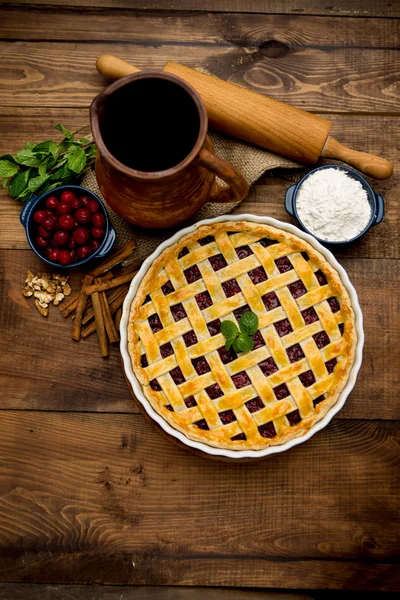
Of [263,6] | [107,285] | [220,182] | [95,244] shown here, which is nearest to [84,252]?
[95,244]

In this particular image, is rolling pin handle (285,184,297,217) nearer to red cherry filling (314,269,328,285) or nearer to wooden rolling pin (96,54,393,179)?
wooden rolling pin (96,54,393,179)

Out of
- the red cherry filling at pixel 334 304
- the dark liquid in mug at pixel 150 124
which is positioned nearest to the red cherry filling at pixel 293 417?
the red cherry filling at pixel 334 304

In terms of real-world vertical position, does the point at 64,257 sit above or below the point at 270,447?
above

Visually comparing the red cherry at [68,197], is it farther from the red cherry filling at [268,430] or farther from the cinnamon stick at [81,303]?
the red cherry filling at [268,430]

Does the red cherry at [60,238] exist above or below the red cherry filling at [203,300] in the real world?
above

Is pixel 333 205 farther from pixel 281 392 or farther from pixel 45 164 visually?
pixel 45 164

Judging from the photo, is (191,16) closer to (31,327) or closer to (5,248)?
(5,248)
